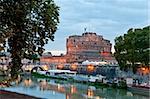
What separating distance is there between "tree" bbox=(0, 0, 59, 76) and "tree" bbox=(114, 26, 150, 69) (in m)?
29.0

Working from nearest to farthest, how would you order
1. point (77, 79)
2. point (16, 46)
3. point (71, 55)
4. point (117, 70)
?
point (16, 46), point (77, 79), point (117, 70), point (71, 55)

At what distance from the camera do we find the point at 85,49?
13250 centimetres

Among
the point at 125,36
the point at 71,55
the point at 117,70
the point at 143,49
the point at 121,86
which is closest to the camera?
the point at 121,86

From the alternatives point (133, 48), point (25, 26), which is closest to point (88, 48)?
point (133, 48)

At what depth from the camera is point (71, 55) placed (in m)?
130

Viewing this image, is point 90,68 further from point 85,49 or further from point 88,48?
point 88,48

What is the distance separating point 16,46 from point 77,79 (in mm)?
40957

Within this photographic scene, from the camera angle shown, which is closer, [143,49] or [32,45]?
[32,45]

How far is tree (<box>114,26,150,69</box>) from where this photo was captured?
49.9 meters

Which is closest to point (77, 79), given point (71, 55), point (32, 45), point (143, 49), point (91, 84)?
point (91, 84)

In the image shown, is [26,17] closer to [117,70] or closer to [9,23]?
[9,23]

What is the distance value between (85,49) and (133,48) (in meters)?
81.2

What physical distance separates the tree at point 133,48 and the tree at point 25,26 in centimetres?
2901

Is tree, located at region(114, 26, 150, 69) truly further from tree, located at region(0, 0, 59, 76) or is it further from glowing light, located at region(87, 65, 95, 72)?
tree, located at region(0, 0, 59, 76)
